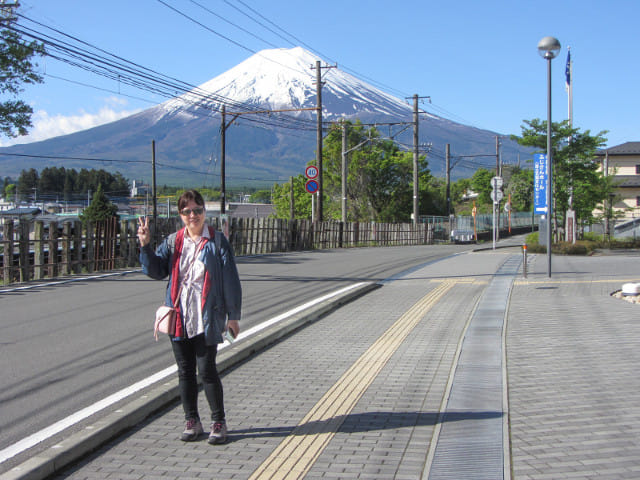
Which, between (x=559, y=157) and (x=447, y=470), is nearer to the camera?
(x=447, y=470)

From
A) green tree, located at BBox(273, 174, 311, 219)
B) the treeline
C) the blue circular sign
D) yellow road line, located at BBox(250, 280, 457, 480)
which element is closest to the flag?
the blue circular sign

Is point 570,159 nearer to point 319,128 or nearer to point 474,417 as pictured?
point 319,128

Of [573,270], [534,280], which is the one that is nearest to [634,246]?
[573,270]

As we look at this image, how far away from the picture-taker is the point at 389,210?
7306 cm

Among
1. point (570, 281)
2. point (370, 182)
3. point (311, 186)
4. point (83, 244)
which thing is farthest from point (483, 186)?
point (83, 244)

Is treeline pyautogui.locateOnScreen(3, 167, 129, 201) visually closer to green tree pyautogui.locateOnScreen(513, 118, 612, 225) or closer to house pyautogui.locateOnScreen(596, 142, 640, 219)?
house pyautogui.locateOnScreen(596, 142, 640, 219)

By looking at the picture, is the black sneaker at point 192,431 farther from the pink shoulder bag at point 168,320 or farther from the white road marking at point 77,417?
the white road marking at point 77,417

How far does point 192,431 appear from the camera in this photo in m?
4.81

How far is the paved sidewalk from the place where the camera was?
435 cm

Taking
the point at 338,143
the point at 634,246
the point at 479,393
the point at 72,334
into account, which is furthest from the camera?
the point at 338,143

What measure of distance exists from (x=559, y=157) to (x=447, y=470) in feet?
88.0

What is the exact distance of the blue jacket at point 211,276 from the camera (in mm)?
4707

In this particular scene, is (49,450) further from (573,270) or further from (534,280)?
(573,270)

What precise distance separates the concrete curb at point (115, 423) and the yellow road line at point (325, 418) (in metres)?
1.17
